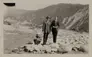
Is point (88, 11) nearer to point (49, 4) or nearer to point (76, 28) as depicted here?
point (76, 28)

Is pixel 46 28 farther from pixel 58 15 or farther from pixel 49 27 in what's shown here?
pixel 58 15

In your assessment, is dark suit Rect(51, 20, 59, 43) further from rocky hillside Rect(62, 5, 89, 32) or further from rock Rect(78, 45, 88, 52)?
rock Rect(78, 45, 88, 52)

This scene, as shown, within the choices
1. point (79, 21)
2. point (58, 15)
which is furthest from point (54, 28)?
point (79, 21)

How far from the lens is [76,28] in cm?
135

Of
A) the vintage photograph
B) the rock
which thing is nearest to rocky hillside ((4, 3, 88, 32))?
the vintage photograph

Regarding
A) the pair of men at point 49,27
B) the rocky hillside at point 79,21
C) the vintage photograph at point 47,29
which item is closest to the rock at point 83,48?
the vintage photograph at point 47,29

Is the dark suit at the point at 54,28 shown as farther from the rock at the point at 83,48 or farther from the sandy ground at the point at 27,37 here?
the rock at the point at 83,48

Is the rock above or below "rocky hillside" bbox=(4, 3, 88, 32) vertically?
below

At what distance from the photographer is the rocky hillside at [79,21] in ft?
4.42

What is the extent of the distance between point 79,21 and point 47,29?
12.0 inches

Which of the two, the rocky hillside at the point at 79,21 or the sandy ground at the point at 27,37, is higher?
the rocky hillside at the point at 79,21

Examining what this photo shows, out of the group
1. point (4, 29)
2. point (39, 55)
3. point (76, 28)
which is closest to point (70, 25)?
point (76, 28)

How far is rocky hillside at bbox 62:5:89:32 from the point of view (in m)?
1.35

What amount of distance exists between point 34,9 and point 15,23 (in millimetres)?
217
